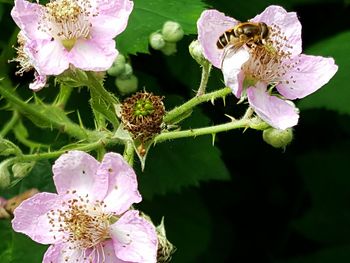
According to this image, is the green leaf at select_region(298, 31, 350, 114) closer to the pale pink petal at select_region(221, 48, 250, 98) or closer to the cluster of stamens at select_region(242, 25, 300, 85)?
the cluster of stamens at select_region(242, 25, 300, 85)

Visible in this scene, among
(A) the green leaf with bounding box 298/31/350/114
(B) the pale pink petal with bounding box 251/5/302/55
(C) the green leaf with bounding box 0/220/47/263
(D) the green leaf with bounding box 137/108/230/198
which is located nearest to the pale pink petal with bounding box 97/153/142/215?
(C) the green leaf with bounding box 0/220/47/263

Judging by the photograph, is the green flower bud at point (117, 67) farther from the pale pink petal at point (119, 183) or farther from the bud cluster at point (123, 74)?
the pale pink petal at point (119, 183)

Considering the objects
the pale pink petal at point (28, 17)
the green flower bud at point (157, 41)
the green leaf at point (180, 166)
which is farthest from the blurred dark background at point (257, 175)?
the pale pink petal at point (28, 17)

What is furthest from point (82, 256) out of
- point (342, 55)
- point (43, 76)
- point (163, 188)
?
point (342, 55)

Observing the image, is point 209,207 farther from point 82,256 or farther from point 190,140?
point 82,256

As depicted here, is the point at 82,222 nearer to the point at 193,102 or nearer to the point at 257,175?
the point at 193,102

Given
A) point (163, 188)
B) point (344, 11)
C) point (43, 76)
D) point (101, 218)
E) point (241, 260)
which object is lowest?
point (241, 260)

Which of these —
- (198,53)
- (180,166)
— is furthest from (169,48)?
(180,166)
